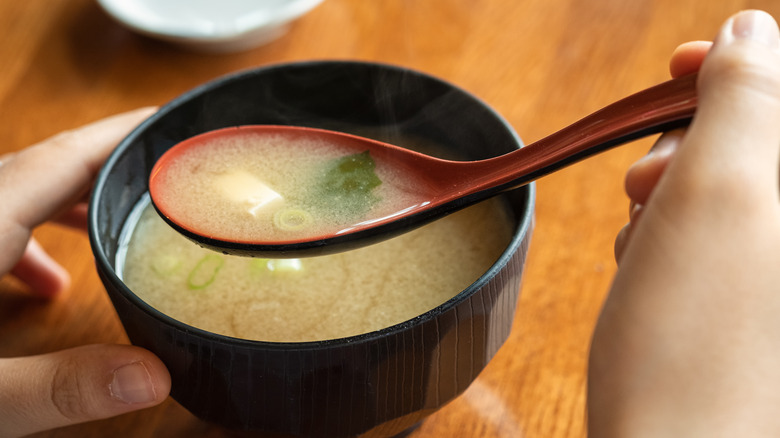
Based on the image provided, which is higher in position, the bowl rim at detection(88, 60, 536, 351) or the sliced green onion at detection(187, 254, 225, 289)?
the bowl rim at detection(88, 60, 536, 351)

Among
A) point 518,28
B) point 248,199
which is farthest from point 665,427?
point 518,28

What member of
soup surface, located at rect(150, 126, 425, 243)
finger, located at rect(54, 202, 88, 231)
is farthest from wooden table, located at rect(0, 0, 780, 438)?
soup surface, located at rect(150, 126, 425, 243)

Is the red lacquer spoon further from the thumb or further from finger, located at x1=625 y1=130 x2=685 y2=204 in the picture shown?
the thumb

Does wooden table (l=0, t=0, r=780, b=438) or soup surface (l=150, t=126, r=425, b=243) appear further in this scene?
wooden table (l=0, t=0, r=780, b=438)

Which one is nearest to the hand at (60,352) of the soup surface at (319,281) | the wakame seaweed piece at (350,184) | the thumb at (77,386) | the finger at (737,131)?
the thumb at (77,386)

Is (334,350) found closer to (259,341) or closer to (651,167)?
(259,341)

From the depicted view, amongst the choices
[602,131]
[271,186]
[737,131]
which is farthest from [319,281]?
[737,131]
